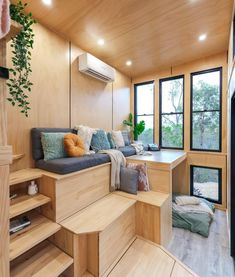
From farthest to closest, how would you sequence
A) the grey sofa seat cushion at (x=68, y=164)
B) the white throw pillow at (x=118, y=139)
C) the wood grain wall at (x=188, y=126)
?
1. the white throw pillow at (x=118, y=139)
2. the wood grain wall at (x=188, y=126)
3. the grey sofa seat cushion at (x=68, y=164)

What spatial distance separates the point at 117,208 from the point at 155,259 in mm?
664

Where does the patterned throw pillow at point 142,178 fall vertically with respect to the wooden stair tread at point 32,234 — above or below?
above

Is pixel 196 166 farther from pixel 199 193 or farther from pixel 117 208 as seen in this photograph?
pixel 117 208

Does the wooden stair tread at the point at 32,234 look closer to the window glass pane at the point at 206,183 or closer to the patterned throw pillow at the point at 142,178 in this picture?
the patterned throw pillow at the point at 142,178

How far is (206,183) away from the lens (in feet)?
10.8

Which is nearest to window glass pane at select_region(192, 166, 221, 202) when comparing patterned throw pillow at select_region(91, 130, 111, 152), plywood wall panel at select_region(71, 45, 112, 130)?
patterned throw pillow at select_region(91, 130, 111, 152)

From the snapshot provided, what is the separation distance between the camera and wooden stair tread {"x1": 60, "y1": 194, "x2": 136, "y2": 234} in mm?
1478

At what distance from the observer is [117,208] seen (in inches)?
71.9

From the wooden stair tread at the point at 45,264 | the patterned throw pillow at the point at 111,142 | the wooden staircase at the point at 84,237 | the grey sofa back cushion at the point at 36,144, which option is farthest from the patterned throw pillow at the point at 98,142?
the wooden stair tread at the point at 45,264

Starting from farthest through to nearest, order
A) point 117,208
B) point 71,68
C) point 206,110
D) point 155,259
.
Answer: point 206,110 → point 71,68 → point 117,208 → point 155,259

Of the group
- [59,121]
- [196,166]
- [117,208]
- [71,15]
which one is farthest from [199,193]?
[71,15]

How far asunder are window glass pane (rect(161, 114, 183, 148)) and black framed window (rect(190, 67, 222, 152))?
0.88 feet

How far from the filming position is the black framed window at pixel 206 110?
3.15m

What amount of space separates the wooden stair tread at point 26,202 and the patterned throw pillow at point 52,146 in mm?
470
